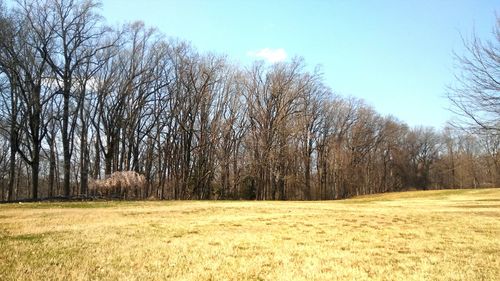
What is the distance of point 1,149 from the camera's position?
52500 mm

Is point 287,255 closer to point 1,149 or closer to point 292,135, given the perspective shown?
point 292,135

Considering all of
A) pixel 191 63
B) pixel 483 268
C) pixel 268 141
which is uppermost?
pixel 191 63

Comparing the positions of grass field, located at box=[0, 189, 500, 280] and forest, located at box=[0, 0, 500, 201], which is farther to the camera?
forest, located at box=[0, 0, 500, 201]

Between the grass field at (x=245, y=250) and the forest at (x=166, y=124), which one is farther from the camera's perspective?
the forest at (x=166, y=124)

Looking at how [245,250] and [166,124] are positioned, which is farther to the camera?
[166,124]

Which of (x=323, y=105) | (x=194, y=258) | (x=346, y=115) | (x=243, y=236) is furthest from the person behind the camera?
(x=346, y=115)

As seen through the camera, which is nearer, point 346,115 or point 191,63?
point 191,63

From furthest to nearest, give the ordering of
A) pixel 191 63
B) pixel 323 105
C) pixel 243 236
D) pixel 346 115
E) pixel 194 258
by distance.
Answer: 1. pixel 346 115
2. pixel 323 105
3. pixel 191 63
4. pixel 243 236
5. pixel 194 258

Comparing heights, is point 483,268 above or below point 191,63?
below

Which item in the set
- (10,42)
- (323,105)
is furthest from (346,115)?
(10,42)

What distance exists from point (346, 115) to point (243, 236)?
173ft

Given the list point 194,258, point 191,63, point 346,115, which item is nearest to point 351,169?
point 346,115

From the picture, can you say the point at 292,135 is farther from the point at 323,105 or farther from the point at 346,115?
the point at 346,115

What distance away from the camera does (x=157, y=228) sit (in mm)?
12508
